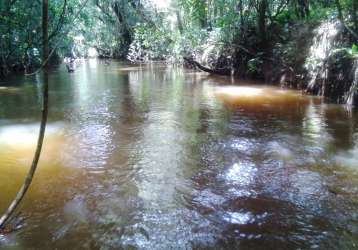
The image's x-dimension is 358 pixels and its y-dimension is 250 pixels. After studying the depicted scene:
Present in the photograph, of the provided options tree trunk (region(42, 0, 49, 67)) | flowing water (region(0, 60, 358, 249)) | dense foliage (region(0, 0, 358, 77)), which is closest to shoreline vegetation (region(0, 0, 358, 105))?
dense foliage (region(0, 0, 358, 77))

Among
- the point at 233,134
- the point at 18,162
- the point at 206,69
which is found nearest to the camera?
the point at 18,162

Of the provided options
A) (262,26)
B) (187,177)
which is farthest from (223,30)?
(187,177)

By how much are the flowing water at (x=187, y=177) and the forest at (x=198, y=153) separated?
0.8 inches

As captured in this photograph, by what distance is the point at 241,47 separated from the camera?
48.6ft

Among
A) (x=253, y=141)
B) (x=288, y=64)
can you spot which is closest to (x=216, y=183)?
(x=253, y=141)

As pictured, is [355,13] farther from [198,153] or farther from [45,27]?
[45,27]

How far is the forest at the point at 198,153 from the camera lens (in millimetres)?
3494

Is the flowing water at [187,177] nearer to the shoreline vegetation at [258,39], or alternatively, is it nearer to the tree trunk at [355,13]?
the shoreline vegetation at [258,39]

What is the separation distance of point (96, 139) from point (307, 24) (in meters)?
8.76

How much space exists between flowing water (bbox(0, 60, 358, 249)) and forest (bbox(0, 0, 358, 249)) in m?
0.02

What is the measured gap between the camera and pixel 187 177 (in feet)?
15.9

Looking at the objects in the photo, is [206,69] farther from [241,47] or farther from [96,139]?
[96,139]

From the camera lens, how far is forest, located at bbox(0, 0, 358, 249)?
3.49 meters

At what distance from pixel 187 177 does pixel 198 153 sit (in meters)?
1.03
